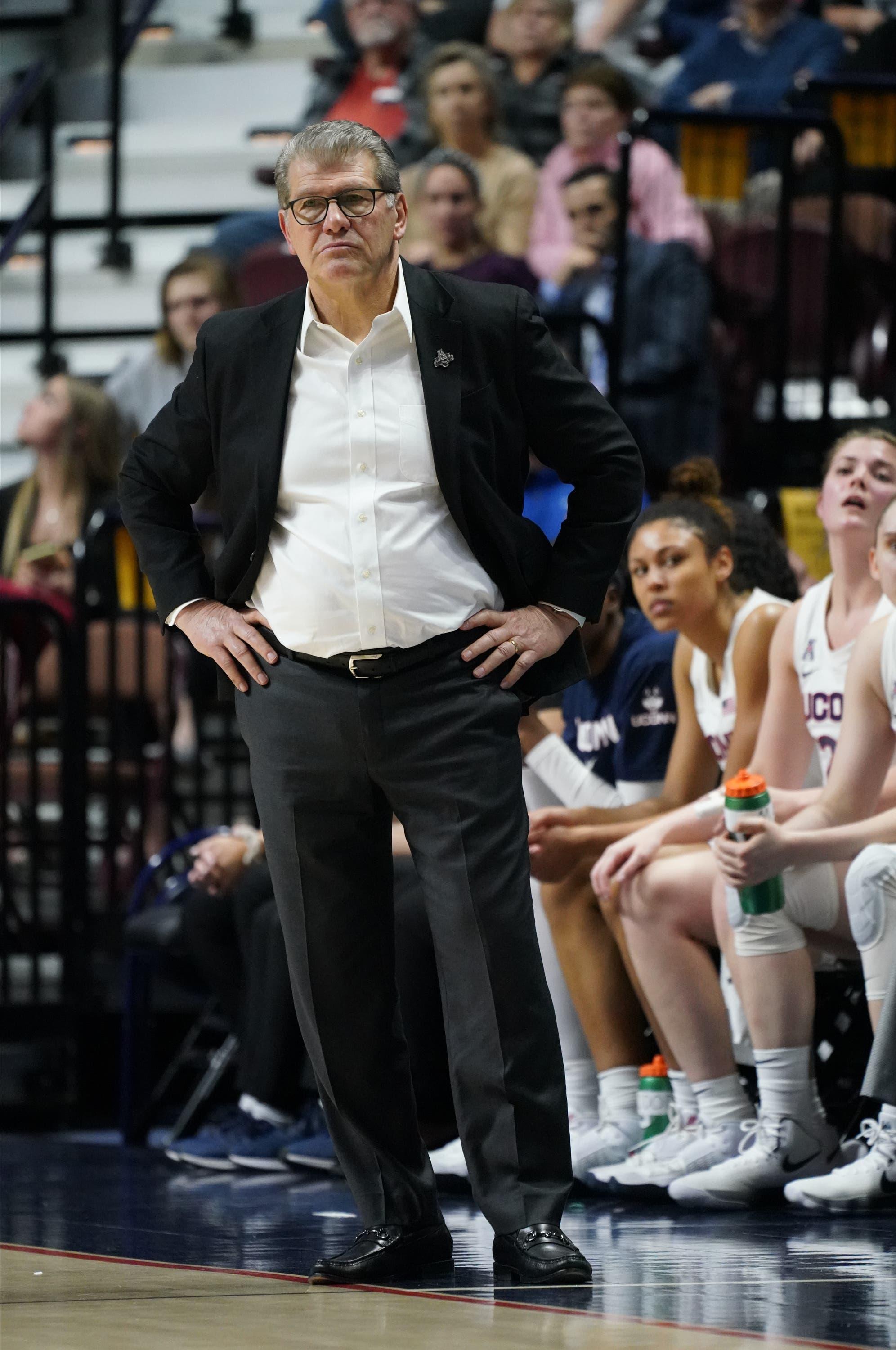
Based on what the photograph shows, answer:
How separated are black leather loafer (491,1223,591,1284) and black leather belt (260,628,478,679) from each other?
0.75m

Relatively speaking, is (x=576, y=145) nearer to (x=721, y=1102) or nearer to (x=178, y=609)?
(x=721, y=1102)

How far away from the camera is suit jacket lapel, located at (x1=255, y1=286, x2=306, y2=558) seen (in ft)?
8.94

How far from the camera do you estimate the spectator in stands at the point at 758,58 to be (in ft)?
23.7

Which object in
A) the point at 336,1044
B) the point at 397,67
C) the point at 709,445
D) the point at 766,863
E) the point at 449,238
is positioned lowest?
the point at 336,1044

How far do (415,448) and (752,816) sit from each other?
1.05 m

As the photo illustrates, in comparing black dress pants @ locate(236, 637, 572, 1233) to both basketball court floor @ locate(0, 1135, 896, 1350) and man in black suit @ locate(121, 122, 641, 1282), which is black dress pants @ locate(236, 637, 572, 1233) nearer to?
man in black suit @ locate(121, 122, 641, 1282)

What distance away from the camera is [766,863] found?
11.3 feet

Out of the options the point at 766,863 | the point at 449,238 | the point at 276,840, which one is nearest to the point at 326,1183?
the point at 766,863

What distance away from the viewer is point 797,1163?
3510 millimetres

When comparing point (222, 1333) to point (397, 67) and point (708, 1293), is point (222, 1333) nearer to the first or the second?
point (708, 1293)

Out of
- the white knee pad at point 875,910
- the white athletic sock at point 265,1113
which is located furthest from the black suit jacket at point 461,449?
the white athletic sock at point 265,1113

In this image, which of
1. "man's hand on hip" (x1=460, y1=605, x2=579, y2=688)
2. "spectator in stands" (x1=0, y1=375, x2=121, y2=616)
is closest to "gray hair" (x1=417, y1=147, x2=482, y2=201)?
"spectator in stands" (x1=0, y1=375, x2=121, y2=616)

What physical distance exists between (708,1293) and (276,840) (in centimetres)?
82

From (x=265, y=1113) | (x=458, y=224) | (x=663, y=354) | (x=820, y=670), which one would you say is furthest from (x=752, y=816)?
(x=458, y=224)
